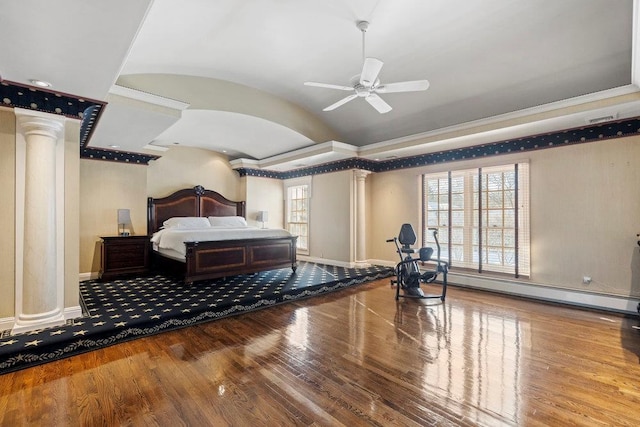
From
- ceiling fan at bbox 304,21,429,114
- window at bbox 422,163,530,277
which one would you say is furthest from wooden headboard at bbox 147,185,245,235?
ceiling fan at bbox 304,21,429,114

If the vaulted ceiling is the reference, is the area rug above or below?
below

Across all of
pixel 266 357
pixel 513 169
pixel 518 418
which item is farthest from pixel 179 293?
pixel 513 169

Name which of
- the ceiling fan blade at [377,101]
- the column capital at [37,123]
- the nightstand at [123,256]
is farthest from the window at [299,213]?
the column capital at [37,123]

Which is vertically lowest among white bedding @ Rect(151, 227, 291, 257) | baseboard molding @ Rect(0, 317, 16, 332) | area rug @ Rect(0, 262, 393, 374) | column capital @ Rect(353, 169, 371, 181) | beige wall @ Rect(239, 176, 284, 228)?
area rug @ Rect(0, 262, 393, 374)

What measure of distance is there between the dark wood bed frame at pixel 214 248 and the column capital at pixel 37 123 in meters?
2.18

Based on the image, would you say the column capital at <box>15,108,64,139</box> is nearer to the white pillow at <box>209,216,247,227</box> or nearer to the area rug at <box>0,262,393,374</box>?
the area rug at <box>0,262,393,374</box>

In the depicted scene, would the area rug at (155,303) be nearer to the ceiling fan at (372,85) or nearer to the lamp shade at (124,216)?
the lamp shade at (124,216)

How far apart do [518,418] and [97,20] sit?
376 cm

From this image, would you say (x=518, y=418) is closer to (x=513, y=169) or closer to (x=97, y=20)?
(x=97, y=20)

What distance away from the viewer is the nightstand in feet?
17.5

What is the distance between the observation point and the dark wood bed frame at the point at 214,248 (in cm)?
479

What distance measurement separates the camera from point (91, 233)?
559cm

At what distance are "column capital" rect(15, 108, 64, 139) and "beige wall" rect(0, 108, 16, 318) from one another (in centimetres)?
11

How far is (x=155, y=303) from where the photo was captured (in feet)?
12.6
